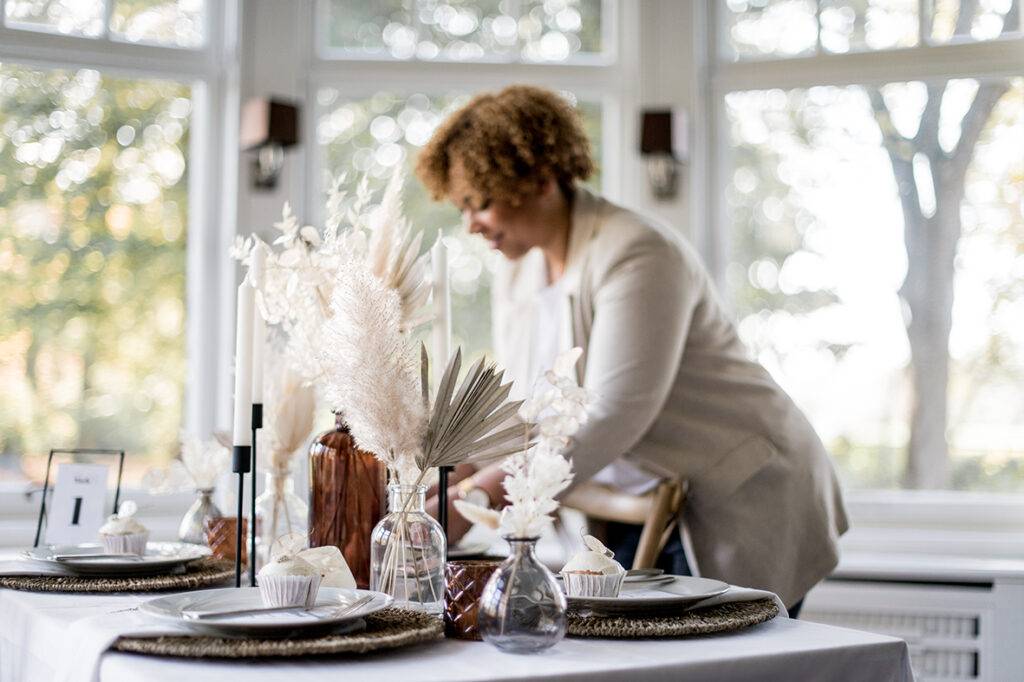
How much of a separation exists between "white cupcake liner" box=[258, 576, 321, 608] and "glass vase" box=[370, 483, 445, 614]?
0.13 metres

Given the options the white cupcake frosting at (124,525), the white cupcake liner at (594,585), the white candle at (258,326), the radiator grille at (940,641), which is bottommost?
the radiator grille at (940,641)

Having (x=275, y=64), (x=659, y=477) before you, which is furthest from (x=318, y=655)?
(x=275, y=64)

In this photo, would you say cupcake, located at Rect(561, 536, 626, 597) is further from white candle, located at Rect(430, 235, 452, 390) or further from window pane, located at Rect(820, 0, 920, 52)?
window pane, located at Rect(820, 0, 920, 52)

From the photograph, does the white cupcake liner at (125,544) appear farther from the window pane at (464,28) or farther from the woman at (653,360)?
the window pane at (464,28)

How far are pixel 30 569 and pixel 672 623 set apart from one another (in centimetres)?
92

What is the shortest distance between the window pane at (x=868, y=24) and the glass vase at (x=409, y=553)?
2734 mm

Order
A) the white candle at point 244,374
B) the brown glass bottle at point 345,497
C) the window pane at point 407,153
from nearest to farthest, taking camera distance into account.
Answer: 1. the white candle at point 244,374
2. the brown glass bottle at point 345,497
3. the window pane at point 407,153

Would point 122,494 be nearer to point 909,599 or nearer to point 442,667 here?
point 909,599

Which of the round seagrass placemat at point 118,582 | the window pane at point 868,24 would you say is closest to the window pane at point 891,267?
the window pane at point 868,24

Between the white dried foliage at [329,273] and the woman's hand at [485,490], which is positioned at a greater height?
the white dried foliage at [329,273]

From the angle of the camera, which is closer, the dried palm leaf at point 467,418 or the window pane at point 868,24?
the dried palm leaf at point 467,418

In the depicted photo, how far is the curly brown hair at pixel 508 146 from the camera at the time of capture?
6.91 feet

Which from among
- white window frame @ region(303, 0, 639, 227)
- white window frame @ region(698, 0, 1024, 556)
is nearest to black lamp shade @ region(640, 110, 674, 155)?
white window frame @ region(303, 0, 639, 227)

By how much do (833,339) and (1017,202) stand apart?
2.21 ft
